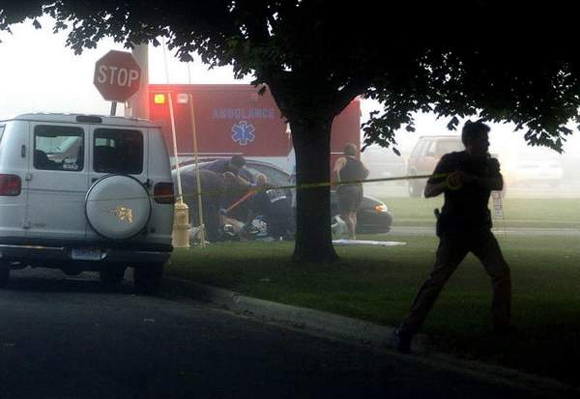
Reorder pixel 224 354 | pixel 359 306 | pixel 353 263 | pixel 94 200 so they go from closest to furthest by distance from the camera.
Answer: pixel 224 354 → pixel 359 306 → pixel 94 200 → pixel 353 263

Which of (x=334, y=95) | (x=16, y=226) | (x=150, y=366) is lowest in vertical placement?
(x=150, y=366)

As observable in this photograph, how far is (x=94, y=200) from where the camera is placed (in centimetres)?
1465

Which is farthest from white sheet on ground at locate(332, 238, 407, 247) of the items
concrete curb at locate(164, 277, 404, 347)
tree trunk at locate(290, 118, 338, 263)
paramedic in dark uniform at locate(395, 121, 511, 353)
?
paramedic in dark uniform at locate(395, 121, 511, 353)

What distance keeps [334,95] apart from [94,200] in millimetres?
3158

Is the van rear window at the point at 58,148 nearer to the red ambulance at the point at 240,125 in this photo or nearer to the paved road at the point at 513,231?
the red ambulance at the point at 240,125

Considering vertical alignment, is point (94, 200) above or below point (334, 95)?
below

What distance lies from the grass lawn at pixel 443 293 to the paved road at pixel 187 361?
47cm

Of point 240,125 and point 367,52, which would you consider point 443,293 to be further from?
point 240,125

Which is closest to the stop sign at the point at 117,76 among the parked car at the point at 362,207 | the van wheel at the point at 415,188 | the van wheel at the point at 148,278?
the van wheel at the point at 148,278

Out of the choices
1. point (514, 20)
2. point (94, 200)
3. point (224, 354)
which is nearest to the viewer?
point (224, 354)

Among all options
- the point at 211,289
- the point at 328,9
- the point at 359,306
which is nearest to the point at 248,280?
the point at 211,289

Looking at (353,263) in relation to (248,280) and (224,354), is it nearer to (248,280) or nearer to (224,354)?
(248,280)

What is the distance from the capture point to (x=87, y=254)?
1495cm

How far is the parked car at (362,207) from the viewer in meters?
26.2
